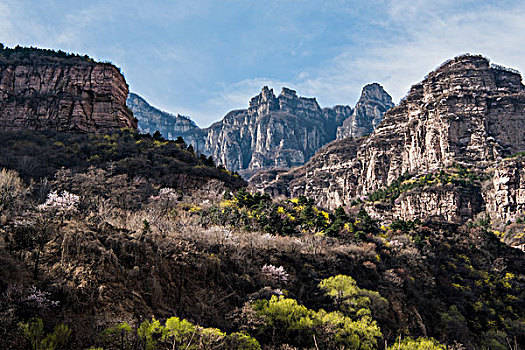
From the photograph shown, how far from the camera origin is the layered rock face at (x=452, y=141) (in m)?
96.8

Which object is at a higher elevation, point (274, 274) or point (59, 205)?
point (59, 205)

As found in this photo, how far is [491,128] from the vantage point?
110 metres

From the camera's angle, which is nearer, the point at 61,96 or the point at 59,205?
the point at 59,205

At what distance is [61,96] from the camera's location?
267 ft

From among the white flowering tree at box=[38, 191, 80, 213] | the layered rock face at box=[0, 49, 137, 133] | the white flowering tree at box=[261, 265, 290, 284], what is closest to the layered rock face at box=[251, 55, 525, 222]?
the white flowering tree at box=[261, 265, 290, 284]

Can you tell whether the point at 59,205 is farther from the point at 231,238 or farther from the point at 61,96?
the point at 61,96

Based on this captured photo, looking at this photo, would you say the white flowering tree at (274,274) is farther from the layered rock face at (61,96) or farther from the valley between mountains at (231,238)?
the layered rock face at (61,96)

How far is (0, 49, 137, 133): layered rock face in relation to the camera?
78.4 meters

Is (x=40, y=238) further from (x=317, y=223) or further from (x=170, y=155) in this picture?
(x=170, y=155)

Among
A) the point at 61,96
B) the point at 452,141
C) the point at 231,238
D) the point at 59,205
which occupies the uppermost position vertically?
the point at 61,96

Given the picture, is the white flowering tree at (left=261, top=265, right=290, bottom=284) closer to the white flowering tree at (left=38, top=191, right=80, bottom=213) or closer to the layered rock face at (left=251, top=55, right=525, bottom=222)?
the white flowering tree at (left=38, top=191, right=80, bottom=213)

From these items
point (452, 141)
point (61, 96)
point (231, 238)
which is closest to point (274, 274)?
point (231, 238)

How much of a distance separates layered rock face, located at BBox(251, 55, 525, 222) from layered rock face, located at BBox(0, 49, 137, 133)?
7406 cm

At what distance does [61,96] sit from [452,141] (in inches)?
3960
